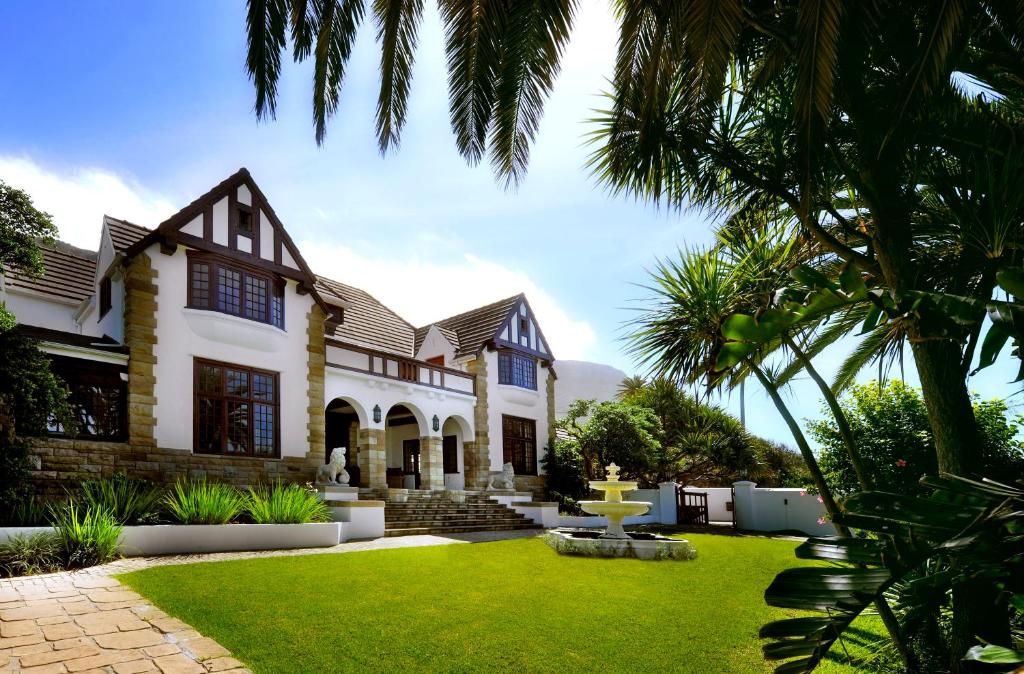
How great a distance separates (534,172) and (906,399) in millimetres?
8580

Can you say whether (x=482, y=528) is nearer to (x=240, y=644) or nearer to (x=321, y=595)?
(x=321, y=595)

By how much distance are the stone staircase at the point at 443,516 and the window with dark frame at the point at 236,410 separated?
325 cm

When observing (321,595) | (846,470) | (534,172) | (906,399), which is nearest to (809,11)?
(534,172)

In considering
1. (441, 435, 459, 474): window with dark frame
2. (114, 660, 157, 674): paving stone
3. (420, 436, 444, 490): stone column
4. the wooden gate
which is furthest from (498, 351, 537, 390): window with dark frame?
(114, 660, 157, 674): paving stone

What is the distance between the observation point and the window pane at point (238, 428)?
56.4 ft

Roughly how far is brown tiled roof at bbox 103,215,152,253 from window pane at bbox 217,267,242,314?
7.61 ft

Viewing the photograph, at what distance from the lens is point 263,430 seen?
17953mm

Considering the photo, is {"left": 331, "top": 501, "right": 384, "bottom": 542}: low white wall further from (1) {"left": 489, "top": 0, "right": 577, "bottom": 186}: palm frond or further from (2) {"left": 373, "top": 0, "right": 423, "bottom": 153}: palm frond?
(1) {"left": 489, "top": 0, "right": 577, "bottom": 186}: palm frond

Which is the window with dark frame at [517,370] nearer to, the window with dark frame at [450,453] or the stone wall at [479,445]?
the stone wall at [479,445]

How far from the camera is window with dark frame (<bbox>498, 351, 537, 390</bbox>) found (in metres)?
26.7

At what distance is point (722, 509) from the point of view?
28.4m

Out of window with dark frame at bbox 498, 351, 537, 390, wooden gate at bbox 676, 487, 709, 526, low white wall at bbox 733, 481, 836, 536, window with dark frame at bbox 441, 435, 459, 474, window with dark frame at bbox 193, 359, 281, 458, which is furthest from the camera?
window with dark frame at bbox 498, 351, 537, 390

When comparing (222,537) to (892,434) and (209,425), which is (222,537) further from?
(892,434)

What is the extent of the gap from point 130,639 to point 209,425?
11.7m
